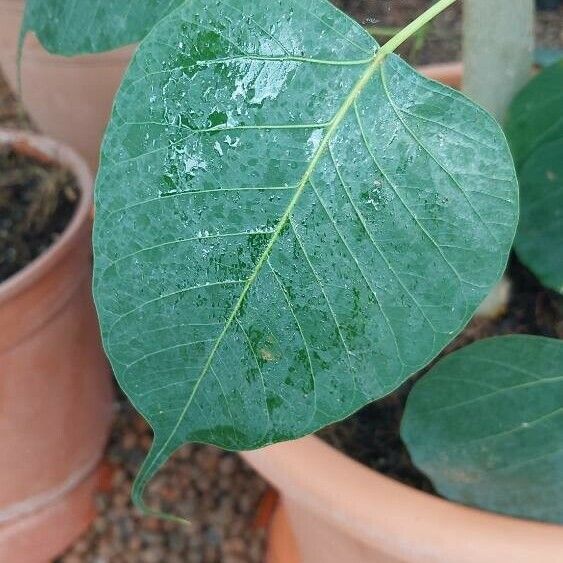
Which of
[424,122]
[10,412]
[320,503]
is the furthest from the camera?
[10,412]

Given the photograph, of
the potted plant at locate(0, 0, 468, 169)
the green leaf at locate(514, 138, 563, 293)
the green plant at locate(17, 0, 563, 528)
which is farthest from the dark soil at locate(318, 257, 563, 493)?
the potted plant at locate(0, 0, 468, 169)

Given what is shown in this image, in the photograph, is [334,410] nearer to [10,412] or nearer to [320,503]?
[320,503]

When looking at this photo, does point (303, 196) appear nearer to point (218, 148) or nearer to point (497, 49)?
point (218, 148)

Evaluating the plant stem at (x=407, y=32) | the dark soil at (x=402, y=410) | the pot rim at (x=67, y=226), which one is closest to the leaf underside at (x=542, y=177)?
the dark soil at (x=402, y=410)

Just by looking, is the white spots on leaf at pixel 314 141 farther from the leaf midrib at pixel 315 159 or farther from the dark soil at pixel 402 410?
the dark soil at pixel 402 410

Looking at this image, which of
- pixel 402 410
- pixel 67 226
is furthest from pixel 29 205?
pixel 402 410

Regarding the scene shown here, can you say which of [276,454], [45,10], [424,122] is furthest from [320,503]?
[45,10]
